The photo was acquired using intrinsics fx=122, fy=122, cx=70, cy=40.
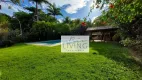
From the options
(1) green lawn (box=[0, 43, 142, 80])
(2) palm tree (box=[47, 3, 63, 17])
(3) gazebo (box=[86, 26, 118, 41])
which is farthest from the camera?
(2) palm tree (box=[47, 3, 63, 17])

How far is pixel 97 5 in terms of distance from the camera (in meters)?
2.69

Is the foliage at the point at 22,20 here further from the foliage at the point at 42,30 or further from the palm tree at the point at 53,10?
the foliage at the point at 42,30

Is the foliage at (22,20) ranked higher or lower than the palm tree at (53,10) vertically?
lower

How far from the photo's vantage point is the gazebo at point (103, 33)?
1708cm

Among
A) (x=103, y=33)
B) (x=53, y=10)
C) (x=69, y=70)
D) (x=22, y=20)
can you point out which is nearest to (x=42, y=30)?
(x=22, y=20)

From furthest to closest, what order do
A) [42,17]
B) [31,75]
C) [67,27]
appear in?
[42,17] → [67,27] → [31,75]

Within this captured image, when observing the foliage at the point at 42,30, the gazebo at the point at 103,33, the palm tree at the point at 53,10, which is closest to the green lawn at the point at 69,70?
the gazebo at the point at 103,33

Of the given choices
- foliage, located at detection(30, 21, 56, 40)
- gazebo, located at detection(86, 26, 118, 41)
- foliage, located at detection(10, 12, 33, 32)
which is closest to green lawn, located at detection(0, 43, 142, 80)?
gazebo, located at detection(86, 26, 118, 41)

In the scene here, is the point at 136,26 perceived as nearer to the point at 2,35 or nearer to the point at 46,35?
the point at 46,35

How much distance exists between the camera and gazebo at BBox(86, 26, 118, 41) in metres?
17.1

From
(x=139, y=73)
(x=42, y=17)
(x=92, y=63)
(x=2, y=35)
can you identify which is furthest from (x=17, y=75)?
(x=42, y=17)

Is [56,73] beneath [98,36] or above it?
beneath

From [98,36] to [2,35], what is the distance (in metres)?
14.6

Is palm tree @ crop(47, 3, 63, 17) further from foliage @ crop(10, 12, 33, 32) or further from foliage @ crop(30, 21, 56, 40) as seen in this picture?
foliage @ crop(30, 21, 56, 40)
